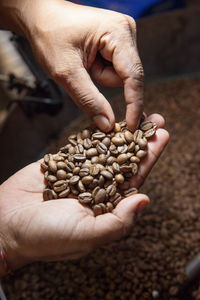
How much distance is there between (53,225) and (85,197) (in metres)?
0.21

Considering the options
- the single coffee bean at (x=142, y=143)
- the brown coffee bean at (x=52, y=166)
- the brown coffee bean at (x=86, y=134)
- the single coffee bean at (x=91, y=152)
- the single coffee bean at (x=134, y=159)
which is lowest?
the brown coffee bean at (x=52, y=166)

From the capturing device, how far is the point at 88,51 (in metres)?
1.31

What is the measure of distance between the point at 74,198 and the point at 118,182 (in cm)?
21

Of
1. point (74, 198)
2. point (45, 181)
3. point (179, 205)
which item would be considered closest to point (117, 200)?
point (74, 198)

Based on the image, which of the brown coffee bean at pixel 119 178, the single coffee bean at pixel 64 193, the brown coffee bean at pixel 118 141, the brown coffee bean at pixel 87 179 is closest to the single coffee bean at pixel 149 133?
the brown coffee bean at pixel 118 141

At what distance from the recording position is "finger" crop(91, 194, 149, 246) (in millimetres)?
993

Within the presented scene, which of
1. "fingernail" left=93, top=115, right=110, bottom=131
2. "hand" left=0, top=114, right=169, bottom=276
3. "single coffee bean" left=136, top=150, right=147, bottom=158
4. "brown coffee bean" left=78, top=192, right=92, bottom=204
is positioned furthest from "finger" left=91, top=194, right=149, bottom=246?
"fingernail" left=93, top=115, right=110, bottom=131

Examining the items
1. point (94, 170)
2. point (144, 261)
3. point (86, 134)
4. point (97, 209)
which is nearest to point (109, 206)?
point (97, 209)

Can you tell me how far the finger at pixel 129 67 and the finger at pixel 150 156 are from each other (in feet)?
0.42

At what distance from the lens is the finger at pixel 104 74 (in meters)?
1.36

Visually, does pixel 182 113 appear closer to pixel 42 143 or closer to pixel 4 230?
pixel 42 143

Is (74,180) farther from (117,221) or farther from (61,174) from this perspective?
(117,221)

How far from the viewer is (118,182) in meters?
1.19

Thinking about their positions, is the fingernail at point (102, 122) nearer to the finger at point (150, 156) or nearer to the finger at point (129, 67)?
the finger at point (129, 67)
